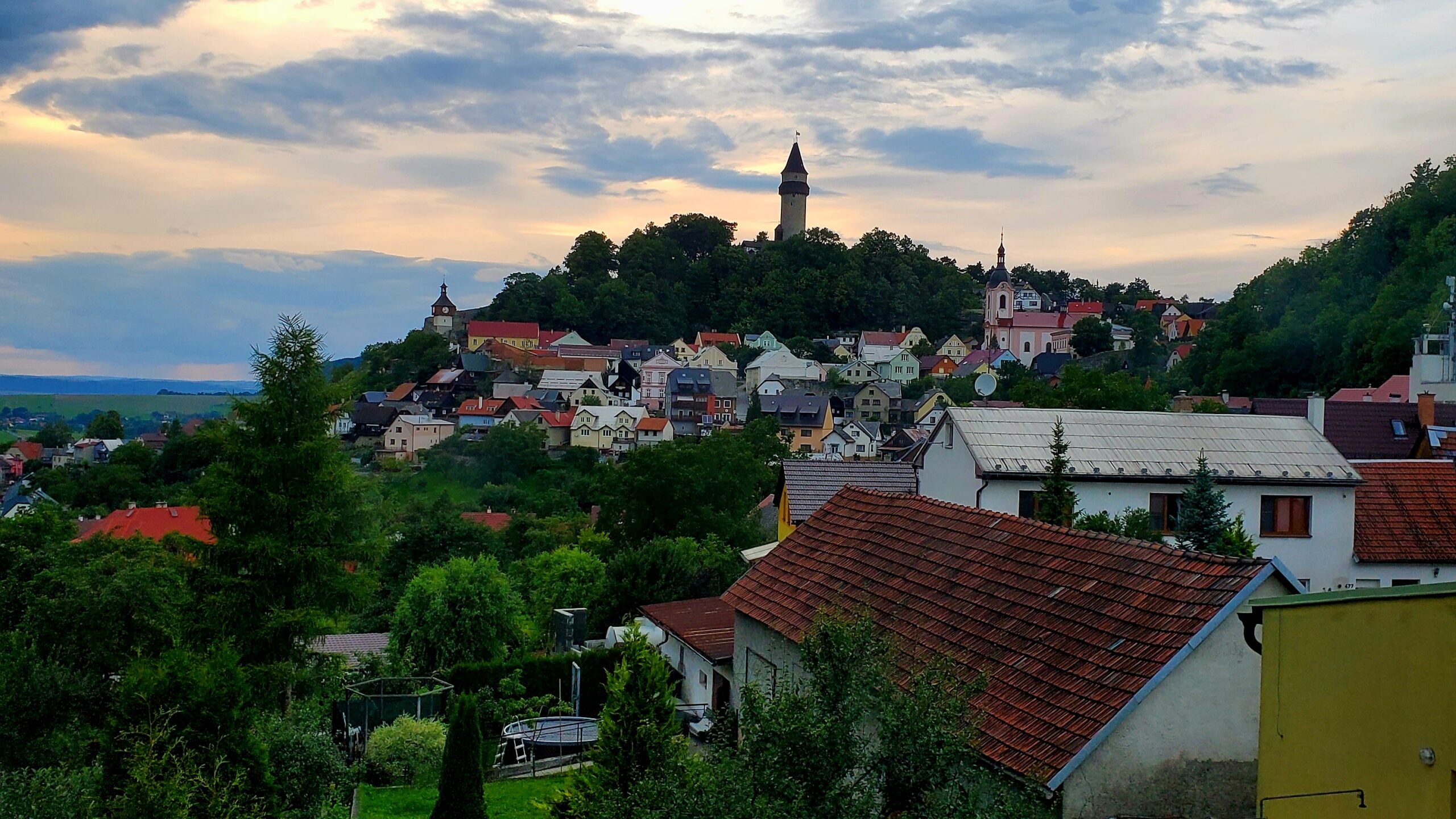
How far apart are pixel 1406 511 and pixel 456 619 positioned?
20.7 m

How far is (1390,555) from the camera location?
2175cm

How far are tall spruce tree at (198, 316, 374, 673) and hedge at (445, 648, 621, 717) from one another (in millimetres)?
4244

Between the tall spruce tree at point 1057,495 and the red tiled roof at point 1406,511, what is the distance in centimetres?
613

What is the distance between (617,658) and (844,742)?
58.1ft

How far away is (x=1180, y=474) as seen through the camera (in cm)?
2269

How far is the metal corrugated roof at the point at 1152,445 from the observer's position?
22.6m

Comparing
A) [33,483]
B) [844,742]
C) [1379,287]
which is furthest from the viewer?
[33,483]

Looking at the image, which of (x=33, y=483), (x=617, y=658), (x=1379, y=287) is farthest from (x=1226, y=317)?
(x=33, y=483)

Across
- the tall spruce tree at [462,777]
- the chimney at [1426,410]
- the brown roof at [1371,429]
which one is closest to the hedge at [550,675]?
the tall spruce tree at [462,777]

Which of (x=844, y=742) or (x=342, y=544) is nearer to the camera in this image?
(x=844, y=742)

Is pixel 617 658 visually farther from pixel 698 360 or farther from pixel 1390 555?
pixel 698 360

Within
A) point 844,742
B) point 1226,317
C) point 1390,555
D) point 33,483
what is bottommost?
point 33,483

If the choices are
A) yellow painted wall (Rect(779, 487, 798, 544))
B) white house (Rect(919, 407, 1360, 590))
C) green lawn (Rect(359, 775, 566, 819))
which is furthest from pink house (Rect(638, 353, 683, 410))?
green lawn (Rect(359, 775, 566, 819))

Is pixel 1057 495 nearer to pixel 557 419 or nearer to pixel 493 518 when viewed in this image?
pixel 493 518
